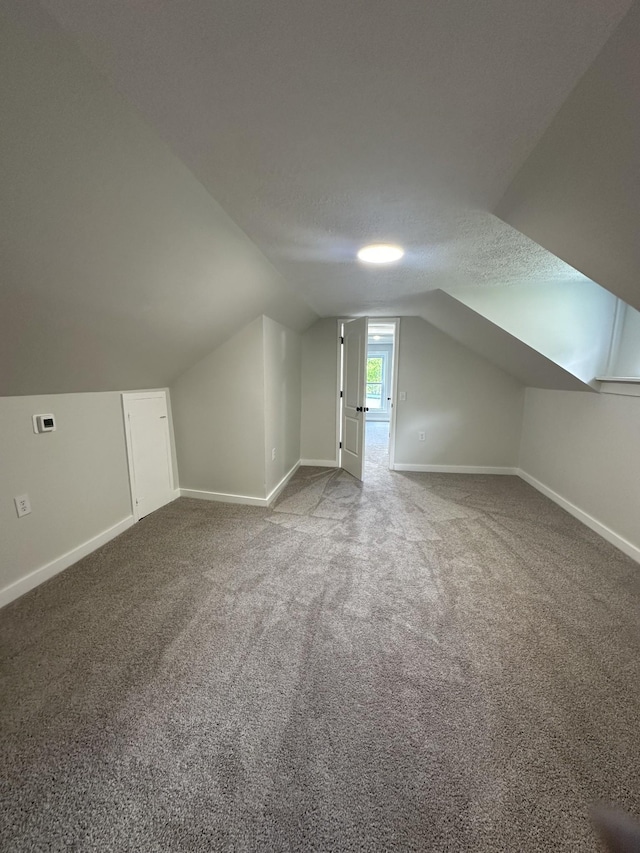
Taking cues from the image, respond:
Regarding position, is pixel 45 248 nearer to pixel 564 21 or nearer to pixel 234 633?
pixel 564 21

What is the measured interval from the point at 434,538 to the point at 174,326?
8.59 feet

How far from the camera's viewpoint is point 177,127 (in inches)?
38.6

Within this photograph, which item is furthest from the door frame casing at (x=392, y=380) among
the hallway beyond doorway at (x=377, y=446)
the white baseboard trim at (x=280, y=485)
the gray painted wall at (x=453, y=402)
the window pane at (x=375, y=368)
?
the window pane at (x=375, y=368)

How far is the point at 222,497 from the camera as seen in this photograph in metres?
3.29

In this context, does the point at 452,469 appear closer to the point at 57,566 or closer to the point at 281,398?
the point at 281,398

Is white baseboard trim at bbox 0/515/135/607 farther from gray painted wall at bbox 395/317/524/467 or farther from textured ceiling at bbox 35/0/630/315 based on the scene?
gray painted wall at bbox 395/317/524/467

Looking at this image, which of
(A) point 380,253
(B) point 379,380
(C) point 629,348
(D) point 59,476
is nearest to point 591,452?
(C) point 629,348

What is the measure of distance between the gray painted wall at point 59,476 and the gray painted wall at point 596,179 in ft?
9.12

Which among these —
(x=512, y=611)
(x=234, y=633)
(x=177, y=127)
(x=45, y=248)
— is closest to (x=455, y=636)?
(x=512, y=611)

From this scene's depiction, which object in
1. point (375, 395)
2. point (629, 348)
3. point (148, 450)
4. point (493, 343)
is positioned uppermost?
point (493, 343)

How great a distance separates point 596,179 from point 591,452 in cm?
262

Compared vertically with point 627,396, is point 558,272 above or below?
above

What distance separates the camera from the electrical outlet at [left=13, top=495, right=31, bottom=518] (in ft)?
6.18

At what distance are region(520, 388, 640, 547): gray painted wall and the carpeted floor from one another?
39 centimetres
